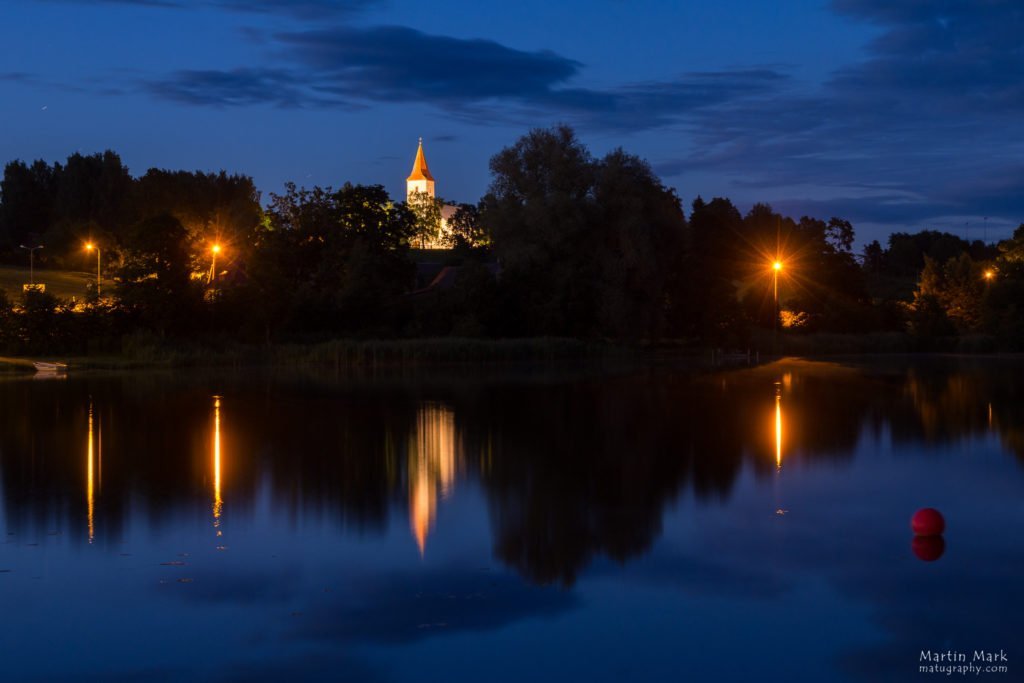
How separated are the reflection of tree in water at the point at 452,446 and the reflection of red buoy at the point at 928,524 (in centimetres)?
293

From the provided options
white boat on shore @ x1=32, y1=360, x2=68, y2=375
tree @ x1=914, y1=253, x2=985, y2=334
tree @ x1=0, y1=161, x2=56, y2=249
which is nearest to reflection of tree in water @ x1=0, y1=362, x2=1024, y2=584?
white boat on shore @ x1=32, y1=360, x2=68, y2=375

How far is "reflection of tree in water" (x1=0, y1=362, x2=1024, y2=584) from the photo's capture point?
13.6 m

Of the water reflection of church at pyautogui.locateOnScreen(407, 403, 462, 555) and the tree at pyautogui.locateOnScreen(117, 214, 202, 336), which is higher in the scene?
the tree at pyautogui.locateOnScreen(117, 214, 202, 336)

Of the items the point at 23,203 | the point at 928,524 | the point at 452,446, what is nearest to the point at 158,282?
the point at 452,446

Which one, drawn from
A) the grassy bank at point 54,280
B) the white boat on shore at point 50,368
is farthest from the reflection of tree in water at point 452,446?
the grassy bank at point 54,280

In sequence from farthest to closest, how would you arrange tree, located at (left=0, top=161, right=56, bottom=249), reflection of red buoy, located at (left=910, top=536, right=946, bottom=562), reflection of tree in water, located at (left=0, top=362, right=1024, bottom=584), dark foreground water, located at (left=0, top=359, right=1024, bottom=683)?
tree, located at (left=0, top=161, right=56, bottom=249) < reflection of tree in water, located at (left=0, top=362, right=1024, bottom=584) < reflection of red buoy, located at (left=910, top=536, right=946, bottom=562) < dark foreground water, located at (left=0, top=359, right=1024, bottom=683)

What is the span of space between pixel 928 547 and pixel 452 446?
9769mm

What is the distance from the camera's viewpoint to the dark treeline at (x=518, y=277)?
178 ft

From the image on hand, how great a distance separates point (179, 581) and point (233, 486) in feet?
17.5

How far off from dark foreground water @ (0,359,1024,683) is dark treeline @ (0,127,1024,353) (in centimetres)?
3053

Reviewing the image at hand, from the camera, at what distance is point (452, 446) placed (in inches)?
783

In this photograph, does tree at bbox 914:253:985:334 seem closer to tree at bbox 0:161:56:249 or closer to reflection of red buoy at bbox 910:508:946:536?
reflection of red buoy at bbox 910:508:946:536

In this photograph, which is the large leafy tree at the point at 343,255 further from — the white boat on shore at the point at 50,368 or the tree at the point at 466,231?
the tree at the point at 466,231

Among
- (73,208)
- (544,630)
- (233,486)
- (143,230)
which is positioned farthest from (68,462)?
(73,208)
